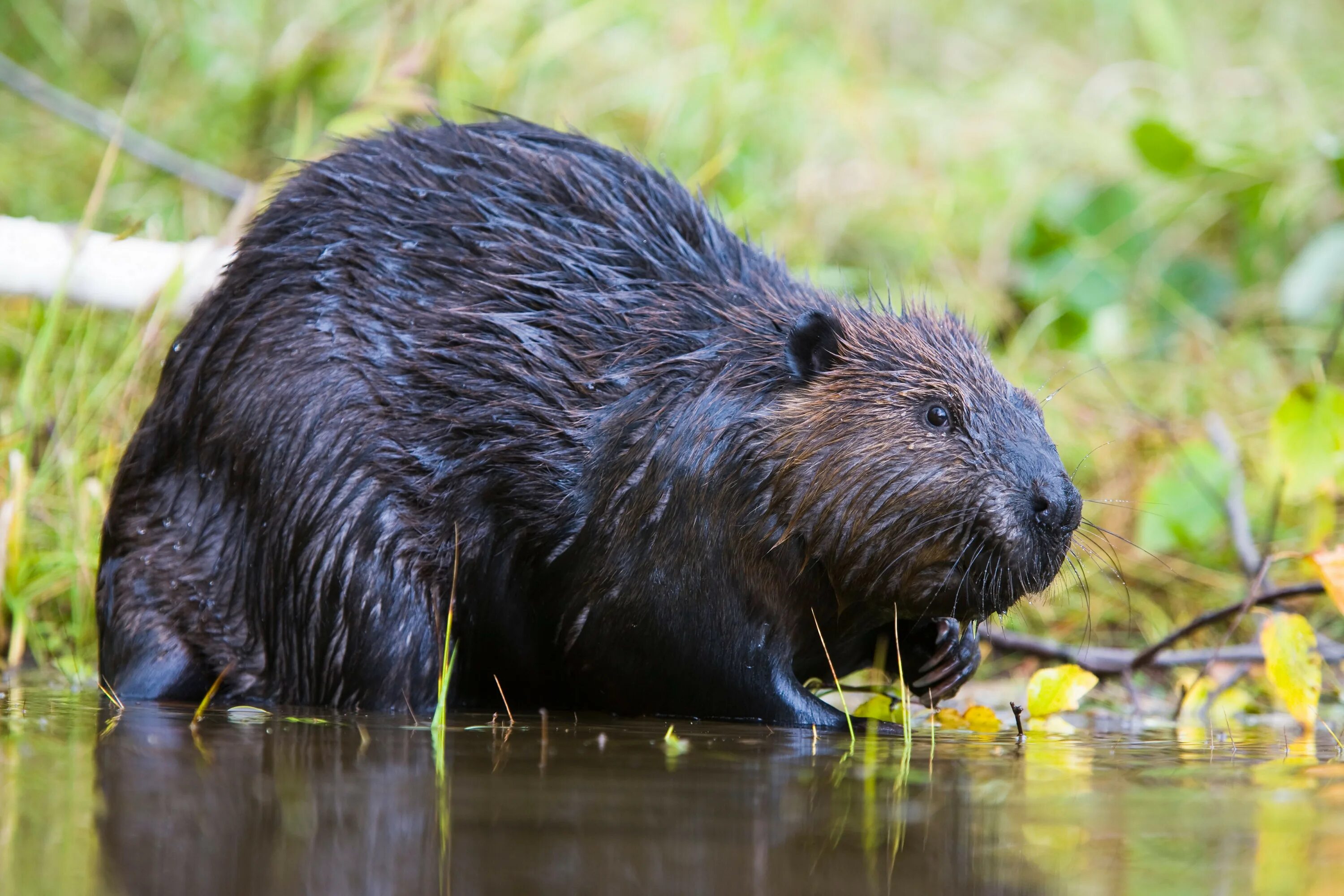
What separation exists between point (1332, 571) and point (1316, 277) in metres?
3.24

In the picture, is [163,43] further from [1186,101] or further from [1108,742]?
[1108,742]

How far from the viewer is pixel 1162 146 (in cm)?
544

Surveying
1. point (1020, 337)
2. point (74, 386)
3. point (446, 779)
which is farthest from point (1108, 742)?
point (1020, 337)

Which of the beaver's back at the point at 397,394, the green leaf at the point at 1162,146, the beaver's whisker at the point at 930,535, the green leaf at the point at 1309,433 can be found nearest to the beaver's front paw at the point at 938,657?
the beaver's whisker at the point at 930,535

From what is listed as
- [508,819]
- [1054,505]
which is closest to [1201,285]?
[1054,505]

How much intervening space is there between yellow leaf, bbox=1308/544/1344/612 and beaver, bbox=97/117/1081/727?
1.99ft

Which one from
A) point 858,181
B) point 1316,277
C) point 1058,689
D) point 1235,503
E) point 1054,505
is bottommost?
point 1058,689

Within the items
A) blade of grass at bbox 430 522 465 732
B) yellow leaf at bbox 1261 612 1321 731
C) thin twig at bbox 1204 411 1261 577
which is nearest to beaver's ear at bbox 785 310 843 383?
blade of grass at bbox 430 522 465 732

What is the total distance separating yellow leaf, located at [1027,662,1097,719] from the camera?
2857 millimetres

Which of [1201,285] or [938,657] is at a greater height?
[1201,285]

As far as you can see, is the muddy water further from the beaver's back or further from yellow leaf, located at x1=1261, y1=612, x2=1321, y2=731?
the beaver's back

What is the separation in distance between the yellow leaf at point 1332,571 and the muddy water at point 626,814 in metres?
0.55

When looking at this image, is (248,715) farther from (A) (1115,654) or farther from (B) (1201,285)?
(B) (1201,285)

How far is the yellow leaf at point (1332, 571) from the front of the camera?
2.91 m
